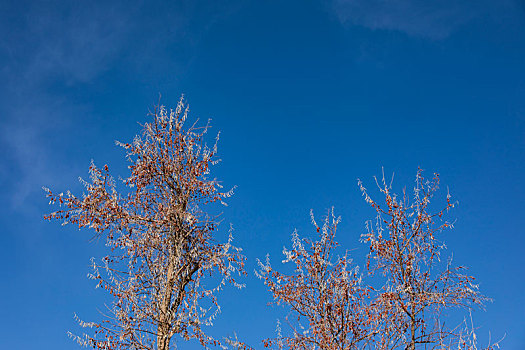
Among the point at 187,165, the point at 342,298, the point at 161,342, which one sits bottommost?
the point at 161,342

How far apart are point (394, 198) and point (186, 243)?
6.20 metres

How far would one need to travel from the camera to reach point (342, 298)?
11.6 metres

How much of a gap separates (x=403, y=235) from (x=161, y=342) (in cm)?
723

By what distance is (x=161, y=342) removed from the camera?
10.5m

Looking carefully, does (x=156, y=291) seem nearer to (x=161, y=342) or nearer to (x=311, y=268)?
(x=161, y=342)

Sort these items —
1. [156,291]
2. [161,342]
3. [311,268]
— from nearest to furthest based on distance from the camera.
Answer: [161,342] → [156,291] → [311,268]

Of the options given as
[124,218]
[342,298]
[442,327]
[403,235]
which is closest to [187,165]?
[124,218]

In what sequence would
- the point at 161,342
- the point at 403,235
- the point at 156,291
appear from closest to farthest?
the point at 161,342
the point at 156,291
the point at 403,235

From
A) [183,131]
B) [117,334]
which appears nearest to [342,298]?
[117,334]

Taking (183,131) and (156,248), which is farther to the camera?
(183,131)

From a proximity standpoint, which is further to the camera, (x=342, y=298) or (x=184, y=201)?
(x=184, y=201)

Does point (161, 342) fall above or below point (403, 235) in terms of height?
below

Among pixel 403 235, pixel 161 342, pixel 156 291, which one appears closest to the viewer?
pixel 161 342

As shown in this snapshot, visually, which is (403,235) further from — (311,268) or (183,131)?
(183,131)
